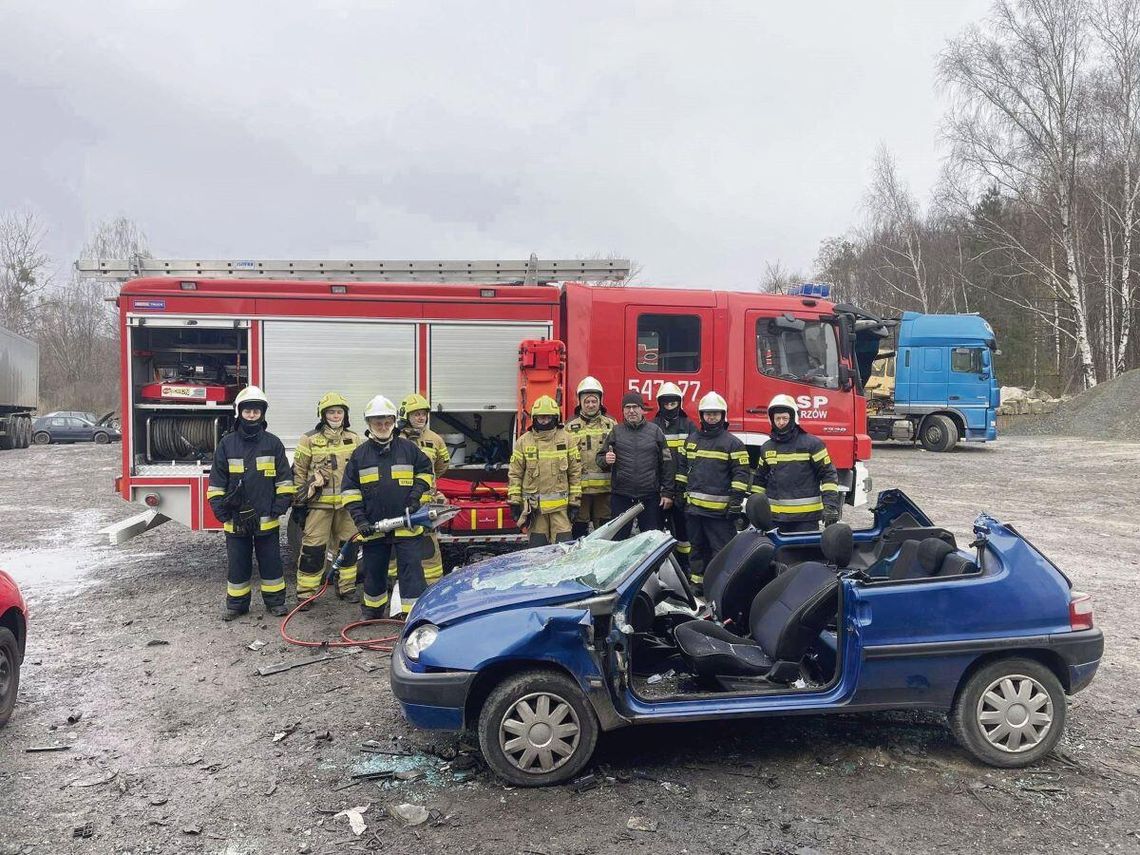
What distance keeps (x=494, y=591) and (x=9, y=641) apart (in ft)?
8.62

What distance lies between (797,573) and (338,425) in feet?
13.2

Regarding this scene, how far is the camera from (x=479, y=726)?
10.8 ft

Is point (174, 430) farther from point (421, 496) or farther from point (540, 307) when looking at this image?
point (540, 307)

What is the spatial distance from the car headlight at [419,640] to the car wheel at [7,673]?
2.19 metres

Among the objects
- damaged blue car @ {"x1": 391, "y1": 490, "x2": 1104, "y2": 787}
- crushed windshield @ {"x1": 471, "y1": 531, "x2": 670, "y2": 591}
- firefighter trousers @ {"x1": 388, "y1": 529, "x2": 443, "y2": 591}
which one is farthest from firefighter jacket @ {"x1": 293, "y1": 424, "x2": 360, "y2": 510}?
damaged blue car @ {"x1": 391, "y1": 490, "x2": 1104, "y2": 787}

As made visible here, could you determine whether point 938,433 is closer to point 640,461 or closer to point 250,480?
point 640,461

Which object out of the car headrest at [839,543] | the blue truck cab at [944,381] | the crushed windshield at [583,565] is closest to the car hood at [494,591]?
the crushed windshield at [583,565]

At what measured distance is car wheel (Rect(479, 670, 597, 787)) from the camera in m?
3.27

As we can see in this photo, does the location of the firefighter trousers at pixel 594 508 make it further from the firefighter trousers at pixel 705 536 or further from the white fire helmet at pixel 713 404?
the white fire helmet at pixel 713 404

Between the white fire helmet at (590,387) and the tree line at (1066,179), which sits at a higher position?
the tree line at (1066,179)

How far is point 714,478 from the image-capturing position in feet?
20.2

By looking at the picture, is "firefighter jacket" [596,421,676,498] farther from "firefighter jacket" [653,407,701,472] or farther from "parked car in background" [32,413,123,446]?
"parked car in background" [32,413,123,446]

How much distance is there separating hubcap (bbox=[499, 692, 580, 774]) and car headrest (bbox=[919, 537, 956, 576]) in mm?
1827

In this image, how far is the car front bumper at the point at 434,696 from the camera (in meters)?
3.25
